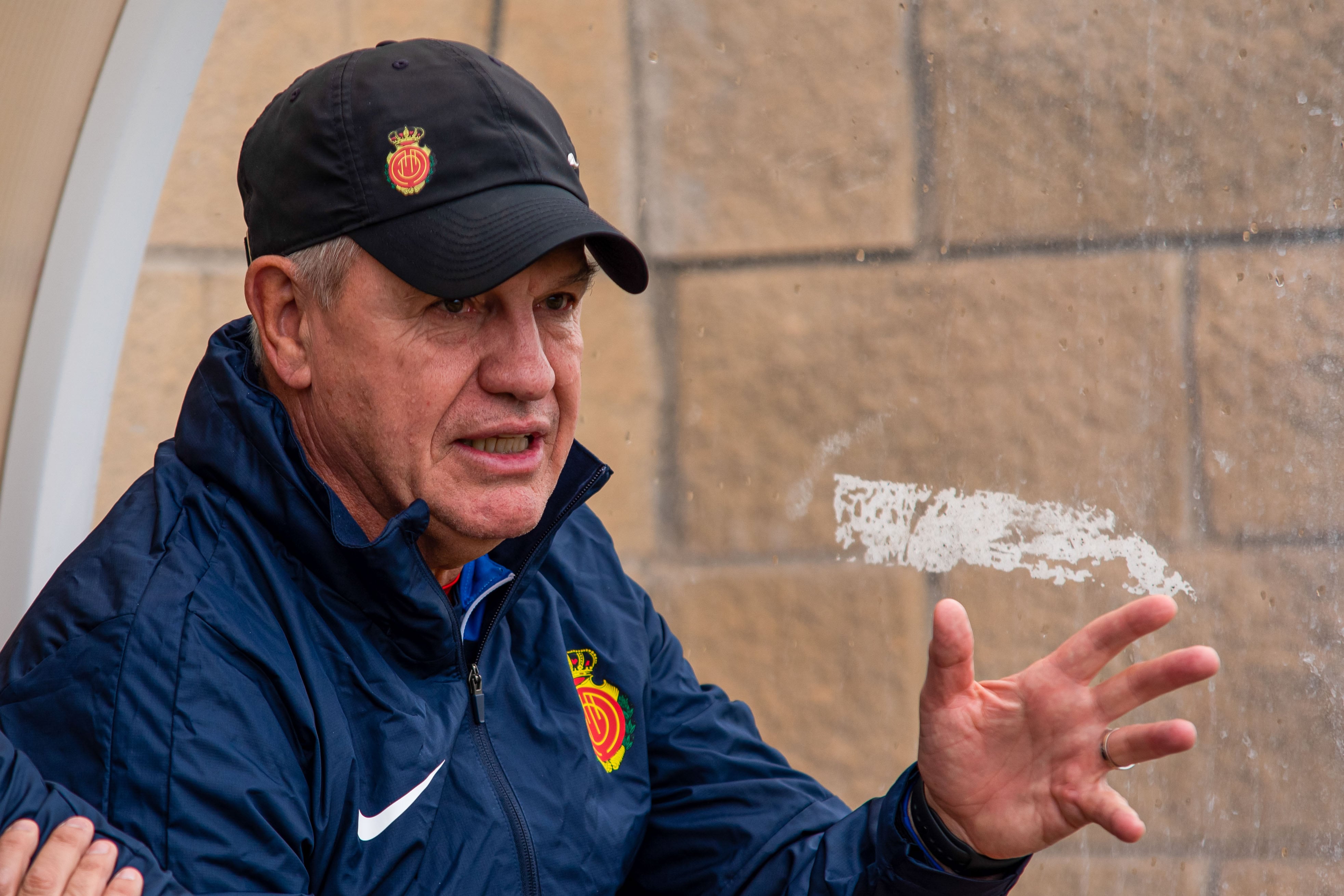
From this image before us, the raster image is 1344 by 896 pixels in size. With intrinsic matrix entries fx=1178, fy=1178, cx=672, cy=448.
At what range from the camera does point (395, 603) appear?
1.35m

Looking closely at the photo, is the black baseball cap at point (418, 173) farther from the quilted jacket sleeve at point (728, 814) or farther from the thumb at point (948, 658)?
the quilted jacket sleeve at point (728, 814)

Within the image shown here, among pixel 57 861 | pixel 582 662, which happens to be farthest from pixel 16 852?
pixel 582 662

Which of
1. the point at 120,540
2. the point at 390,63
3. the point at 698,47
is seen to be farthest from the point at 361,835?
the point at 698,47

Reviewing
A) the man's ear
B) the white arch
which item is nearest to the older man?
the man's ear

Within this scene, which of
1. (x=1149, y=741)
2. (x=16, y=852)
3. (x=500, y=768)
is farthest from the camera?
(x=500, y=768)

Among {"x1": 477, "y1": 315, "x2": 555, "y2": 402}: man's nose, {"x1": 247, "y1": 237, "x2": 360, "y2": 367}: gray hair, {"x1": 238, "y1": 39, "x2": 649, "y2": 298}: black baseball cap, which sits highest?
{"x1": 238, "y1": 39, "x2": 649, "y2": 298}: black baseball cap

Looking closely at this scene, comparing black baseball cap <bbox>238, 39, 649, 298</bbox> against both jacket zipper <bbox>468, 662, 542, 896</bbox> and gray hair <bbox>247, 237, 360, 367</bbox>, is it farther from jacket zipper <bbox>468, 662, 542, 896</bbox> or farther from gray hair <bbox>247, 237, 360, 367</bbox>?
jacket zipper <bbox>468, 662, 542, 896</bbox>

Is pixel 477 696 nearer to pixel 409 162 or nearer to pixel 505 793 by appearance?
pixel 505 793

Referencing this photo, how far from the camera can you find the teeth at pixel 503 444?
1463 mm

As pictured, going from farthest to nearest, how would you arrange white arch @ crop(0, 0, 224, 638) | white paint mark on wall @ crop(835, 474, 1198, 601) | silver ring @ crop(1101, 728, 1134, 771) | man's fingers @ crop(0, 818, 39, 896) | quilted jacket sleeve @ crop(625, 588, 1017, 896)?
white paint mark on wall @ crop(835, 474, 1198, 601) → white arch @ crop(0, 0, 224, 638) → quilted jacket sleeve @ crop(625, 588, 1017, 896) → silver ring @ crop(1101, 728, 1134, 771) → man's fingers @ crop(0, 818, 39, 896)

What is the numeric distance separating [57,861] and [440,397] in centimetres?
63

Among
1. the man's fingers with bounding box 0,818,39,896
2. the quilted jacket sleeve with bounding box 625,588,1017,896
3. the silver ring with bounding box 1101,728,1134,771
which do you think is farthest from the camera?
the quilted jacket sleeve with bounding box 625,588,1017,896

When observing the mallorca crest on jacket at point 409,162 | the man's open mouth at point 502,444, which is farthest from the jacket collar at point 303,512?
the mallorca crest on jacket at point 409,162

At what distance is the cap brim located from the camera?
134 cm
